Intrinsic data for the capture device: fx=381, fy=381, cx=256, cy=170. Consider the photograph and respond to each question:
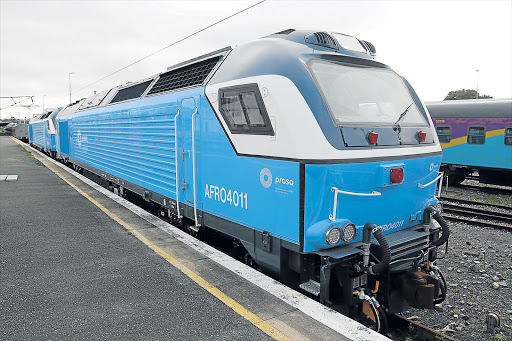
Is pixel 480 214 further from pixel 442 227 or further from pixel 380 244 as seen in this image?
pixel 380 244

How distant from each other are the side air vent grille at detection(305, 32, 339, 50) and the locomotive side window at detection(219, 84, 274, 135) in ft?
2.85

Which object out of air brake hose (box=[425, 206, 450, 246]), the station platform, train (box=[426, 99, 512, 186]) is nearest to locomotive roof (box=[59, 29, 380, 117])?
air brake hose (box=[425, 206, 450, 246])

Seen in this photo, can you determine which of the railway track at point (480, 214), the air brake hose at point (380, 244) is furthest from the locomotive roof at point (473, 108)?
the air brake hose at point (380, 244)

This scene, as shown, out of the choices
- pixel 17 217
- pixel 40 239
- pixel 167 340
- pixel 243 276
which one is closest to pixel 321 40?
pixel 243 276

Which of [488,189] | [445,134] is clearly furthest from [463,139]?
[488,189]

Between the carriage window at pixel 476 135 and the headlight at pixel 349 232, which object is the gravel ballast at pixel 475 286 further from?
the carriage window at pixel 476 135

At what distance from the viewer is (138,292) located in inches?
152

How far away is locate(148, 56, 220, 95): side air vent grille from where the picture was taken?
5.33 meters

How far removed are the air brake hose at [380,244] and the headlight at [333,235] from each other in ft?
0.92

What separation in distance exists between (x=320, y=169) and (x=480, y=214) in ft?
26.4

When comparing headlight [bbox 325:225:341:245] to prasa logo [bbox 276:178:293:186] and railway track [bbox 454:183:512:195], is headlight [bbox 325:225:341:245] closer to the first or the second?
prasa logo [bbox 276:178:293:186]

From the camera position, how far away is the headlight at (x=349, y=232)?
12.0 ft

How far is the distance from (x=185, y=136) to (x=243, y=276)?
223 cm

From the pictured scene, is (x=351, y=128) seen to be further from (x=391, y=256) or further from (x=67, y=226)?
(x=67, y=226)
